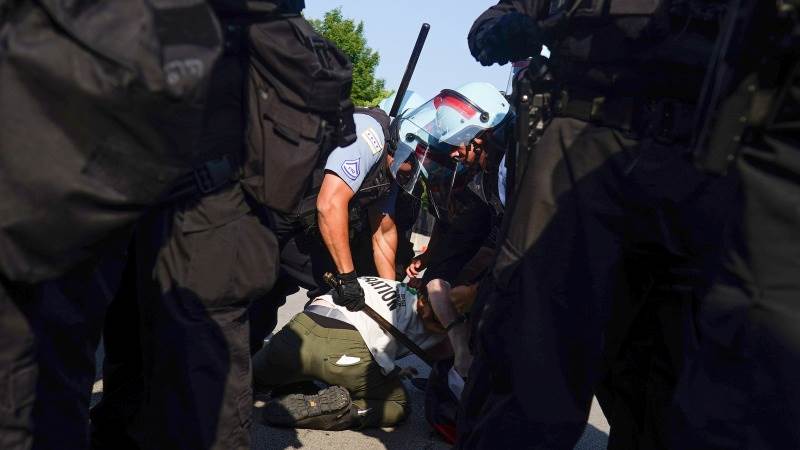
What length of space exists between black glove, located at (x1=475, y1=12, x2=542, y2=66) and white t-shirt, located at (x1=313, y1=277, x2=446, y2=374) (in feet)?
3.94

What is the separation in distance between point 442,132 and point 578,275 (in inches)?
67.7

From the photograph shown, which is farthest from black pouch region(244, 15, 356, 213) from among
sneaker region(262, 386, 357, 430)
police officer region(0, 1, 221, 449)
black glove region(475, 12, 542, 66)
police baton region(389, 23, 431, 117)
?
police baton region(389, 23, 431, 117)

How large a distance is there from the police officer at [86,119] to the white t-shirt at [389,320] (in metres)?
1.89

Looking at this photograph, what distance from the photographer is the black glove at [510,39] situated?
1890 mm

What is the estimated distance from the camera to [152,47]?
0.93 m

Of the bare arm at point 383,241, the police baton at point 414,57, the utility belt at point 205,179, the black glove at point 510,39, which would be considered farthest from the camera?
the police baton at point 414,57

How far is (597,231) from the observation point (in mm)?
1667

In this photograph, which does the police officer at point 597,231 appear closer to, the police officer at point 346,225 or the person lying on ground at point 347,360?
the person lying on ground at point 347,360

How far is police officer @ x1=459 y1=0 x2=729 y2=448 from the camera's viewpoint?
5.27ft

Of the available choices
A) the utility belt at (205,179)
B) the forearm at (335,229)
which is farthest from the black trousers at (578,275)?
the forearm at (335,229)

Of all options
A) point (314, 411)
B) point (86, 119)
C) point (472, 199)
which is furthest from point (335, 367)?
point (86, 119)

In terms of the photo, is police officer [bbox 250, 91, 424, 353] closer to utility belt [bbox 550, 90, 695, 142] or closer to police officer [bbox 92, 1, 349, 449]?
police officer [bbox 92, 1, 349, 449]

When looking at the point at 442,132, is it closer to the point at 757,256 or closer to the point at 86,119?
the point at 757,256

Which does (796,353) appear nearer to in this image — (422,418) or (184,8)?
(184,8)
